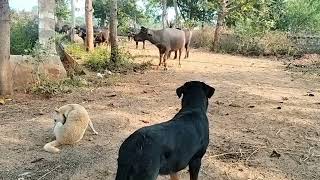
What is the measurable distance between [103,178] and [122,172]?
1285mm

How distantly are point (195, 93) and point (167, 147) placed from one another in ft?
4.07

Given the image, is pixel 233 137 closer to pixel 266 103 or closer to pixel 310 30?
pixel 266 103

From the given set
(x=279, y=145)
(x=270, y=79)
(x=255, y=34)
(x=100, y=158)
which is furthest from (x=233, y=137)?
(x=255, y=34)

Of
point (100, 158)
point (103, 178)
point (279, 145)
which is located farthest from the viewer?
point (279, 145)

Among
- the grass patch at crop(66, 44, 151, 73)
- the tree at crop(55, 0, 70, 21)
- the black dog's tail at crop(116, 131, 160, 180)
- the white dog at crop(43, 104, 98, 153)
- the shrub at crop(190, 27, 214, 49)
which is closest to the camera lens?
the black dog's tail at crop(116, 131, 160, 180)

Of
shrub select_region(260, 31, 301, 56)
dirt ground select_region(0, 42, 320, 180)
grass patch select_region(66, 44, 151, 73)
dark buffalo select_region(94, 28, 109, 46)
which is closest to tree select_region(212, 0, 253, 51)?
shrub select_region(260, 31, 301, 56)

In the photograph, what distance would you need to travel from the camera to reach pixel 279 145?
5438mm

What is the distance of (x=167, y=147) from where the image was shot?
3.29 meters

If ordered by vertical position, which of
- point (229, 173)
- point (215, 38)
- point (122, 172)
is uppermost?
point (215, 38)

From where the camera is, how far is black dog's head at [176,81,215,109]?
4.35 m

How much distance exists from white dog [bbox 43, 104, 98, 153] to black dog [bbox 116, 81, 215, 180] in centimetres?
169

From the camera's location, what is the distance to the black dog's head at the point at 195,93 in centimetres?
435

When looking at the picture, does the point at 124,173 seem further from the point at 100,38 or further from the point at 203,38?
the point at 203,38

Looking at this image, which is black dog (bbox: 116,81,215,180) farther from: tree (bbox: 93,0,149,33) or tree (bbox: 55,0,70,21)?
tree (bbox: 93,0,149,33)
